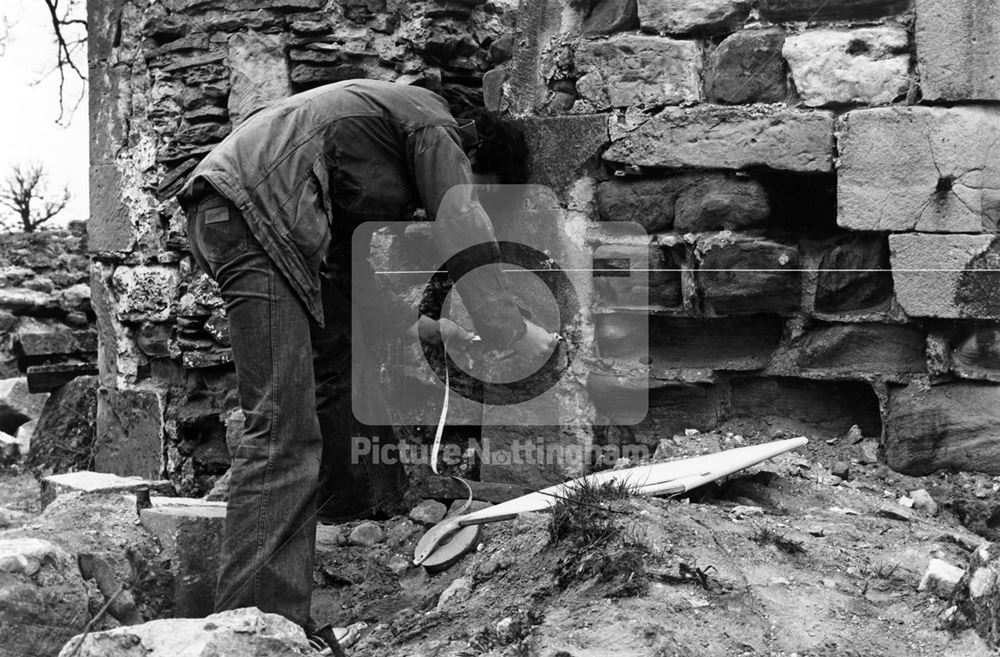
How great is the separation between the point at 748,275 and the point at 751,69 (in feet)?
2.26

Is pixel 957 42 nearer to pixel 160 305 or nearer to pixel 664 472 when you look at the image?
pixel 664 472

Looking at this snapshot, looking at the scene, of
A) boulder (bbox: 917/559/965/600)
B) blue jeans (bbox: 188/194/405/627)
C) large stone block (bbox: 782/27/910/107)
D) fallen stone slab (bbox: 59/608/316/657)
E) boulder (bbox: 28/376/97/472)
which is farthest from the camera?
boulder (bbox: 28/376/97/472)

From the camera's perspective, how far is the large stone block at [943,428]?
351 centimetres

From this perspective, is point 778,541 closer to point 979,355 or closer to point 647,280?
point 979,355

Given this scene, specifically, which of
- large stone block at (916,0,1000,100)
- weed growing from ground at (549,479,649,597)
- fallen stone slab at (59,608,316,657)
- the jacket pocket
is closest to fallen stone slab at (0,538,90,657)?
fallen stone slab at (59,608,316,657)

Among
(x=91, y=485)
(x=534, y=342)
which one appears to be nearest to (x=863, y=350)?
(x=534, y=342)

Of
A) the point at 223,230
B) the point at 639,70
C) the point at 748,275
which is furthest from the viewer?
the point at 639,70

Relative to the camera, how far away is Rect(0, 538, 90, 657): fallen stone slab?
2631 mm

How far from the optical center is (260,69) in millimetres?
4254

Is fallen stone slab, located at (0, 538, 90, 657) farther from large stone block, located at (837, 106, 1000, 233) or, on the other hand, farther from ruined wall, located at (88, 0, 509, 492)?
large stone block, located at (837, 106, 1000, 233)

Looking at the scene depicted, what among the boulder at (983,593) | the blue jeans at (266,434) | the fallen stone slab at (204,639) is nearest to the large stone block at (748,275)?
the boulder at (983,593)

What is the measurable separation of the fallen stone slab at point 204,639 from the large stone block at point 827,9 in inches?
99.5

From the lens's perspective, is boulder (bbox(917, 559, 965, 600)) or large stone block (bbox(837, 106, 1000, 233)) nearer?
boulder (bbox(917, 559, 965, 600))

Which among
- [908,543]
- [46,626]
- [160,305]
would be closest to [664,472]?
[908,543]
